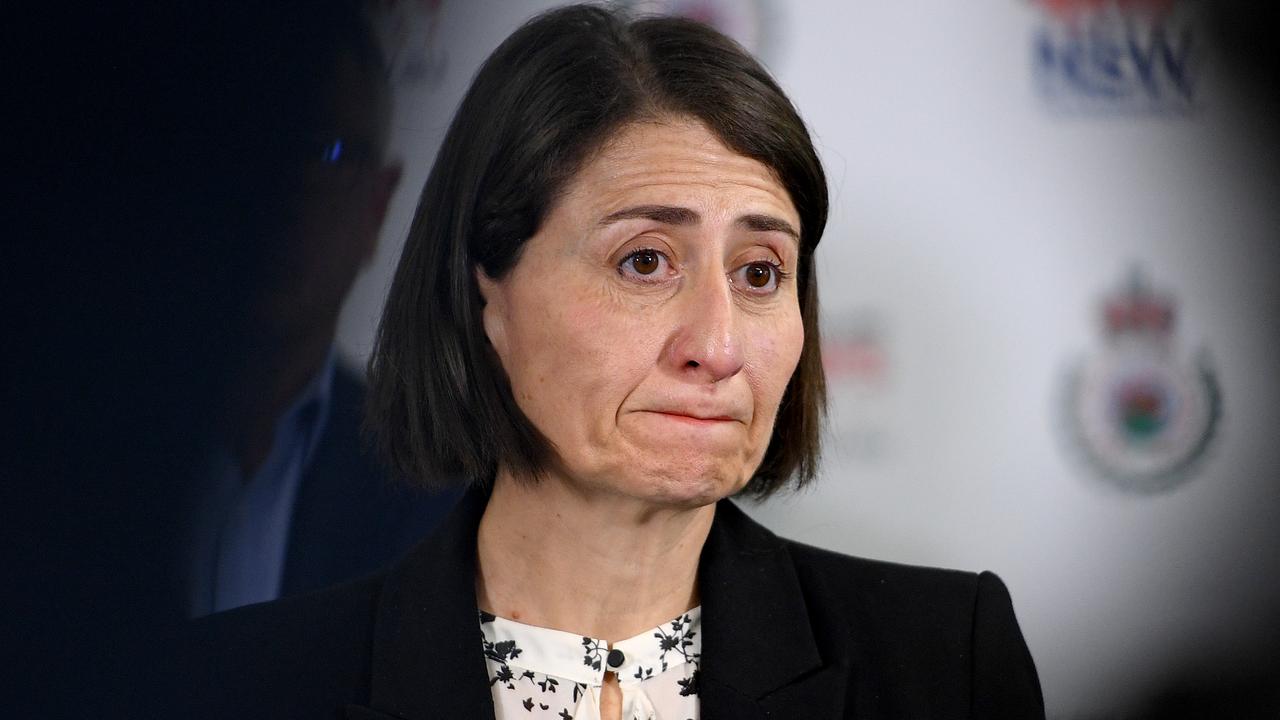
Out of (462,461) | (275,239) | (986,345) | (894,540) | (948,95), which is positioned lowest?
(894,540)

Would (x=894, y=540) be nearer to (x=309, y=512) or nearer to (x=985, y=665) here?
(x=985, y=665)

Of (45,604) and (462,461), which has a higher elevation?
(462,461)

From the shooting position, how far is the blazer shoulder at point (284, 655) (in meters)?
1.87

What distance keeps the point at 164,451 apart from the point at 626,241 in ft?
2.73

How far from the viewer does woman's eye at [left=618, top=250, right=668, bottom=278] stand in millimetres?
1718

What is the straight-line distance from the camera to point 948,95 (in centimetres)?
220

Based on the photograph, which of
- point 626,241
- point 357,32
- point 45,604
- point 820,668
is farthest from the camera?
point 357,32

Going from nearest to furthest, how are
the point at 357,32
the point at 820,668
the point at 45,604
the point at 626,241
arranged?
the point at 626,241
the point at 820,668
the point at 45,604
the point at 357,32

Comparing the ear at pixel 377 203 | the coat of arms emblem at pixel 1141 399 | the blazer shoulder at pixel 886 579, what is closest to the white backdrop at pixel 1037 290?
the coat of arms emblem at pixel 1141 399

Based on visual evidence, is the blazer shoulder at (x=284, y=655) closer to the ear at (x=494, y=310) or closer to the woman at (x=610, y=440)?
the woman at (x=610, y=440)

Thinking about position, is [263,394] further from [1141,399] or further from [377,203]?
[1141,399]

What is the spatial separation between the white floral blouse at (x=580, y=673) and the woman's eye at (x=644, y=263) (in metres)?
0.51

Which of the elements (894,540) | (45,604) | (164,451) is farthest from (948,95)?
(45,604)

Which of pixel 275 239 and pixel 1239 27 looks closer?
pixel 275 239
